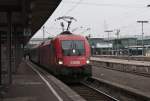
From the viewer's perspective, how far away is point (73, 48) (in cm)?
2281

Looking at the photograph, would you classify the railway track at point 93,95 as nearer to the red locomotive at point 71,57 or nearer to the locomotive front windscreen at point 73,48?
the red locomotive at point 71,57

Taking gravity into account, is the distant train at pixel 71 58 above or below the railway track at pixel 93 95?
above

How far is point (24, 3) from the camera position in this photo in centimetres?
1585

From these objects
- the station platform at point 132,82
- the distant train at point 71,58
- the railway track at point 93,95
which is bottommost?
the railway track at point 93,95

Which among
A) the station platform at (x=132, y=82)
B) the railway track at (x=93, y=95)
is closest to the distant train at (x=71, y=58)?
the station platform at (x=132, y=82)

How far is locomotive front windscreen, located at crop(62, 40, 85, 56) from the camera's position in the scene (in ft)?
73.7

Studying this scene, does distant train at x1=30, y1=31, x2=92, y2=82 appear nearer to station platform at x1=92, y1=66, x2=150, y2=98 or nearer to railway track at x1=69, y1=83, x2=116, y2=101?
station platform at x1=92, y1=66, x2=150, y2=98

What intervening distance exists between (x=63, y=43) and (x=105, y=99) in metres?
7.40

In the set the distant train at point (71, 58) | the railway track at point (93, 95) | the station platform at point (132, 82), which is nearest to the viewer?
the railway track at point (93, 95)

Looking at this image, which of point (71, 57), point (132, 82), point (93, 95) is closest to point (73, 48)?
point (71, 57)

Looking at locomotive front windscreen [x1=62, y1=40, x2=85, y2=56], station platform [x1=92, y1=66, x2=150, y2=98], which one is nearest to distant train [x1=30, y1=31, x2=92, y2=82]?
locomotive front windscreen [x1=62, y1=40, x2=85, y2=56]

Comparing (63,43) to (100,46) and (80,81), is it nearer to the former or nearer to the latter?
(80,81)

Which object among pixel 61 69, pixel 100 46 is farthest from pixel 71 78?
pixel 100 46

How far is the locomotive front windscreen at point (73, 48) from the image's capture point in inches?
885
